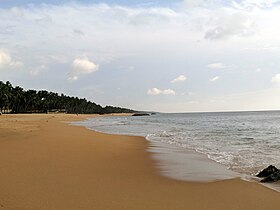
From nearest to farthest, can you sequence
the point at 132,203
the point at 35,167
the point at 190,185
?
the point at 132,203, the point at 190,185, the point at 35,167

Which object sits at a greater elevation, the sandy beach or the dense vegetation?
the dense vegetation

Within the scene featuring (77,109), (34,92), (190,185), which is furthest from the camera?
(77,109)

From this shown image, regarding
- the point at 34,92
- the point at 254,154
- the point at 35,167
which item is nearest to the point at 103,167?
the point at 35,167

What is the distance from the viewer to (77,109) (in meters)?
163

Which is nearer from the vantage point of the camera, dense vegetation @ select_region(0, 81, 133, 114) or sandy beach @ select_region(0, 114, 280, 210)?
sandy beach @ select_region(0, 114, 280, 210)

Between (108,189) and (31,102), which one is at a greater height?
(31,102)

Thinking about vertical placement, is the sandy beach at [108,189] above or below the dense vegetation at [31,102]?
below

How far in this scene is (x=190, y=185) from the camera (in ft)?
29.9

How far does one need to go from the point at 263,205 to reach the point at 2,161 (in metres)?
8.62

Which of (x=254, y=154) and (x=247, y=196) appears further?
(x=254, y=154)

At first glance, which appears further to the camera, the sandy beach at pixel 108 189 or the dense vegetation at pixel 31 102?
the dense vegetation at pixel 31 102

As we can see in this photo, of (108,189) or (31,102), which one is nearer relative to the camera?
(108,189)

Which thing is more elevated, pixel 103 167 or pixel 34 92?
pixel 34 92

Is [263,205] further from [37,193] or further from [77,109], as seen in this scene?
[77,109]
